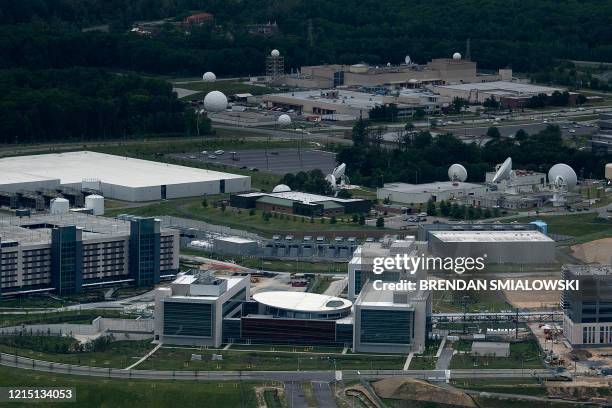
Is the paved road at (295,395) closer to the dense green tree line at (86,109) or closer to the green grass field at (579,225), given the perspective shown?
the green grass field at (579,225)

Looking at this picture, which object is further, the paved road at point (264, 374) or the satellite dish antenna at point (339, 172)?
the satellite dish antenna at point (339, 172)

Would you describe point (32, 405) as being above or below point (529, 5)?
below

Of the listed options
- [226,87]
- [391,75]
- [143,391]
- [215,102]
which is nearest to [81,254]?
[143,391]

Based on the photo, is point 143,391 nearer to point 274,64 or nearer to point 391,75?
point 391,75

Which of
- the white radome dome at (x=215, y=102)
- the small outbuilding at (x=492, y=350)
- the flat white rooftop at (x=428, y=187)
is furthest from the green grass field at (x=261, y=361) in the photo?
the white radome dome at (x=215, y=102)

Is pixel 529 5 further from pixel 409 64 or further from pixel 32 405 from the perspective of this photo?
pixel 32 405

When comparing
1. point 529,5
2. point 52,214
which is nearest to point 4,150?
point 52,214
